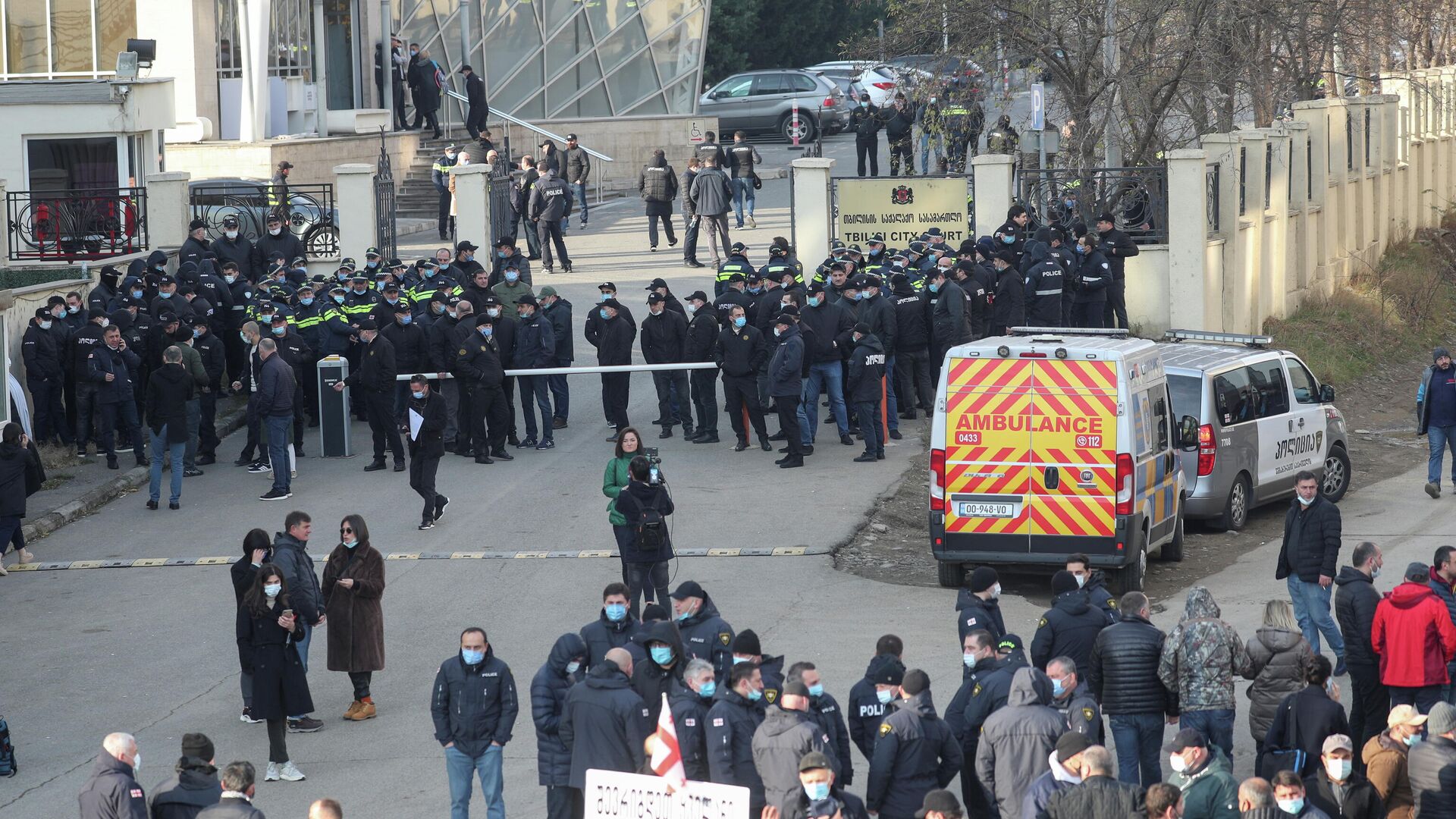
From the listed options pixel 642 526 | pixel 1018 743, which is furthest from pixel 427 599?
pixel 1018 743

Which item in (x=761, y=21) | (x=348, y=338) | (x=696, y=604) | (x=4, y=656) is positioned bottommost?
(x=4, y=656)

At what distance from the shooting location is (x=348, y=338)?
2091 centimetres

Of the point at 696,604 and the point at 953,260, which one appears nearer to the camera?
the point at 696,604

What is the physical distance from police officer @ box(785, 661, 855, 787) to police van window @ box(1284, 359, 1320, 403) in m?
10.9

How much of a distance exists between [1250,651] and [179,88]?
2827 cm

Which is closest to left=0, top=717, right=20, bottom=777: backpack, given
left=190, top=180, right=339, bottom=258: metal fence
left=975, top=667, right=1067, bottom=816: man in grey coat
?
left=975, top=667, right=1067, bottom=816: man in grey coat

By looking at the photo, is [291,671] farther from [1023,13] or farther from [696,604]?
[1023,13]

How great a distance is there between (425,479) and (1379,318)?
22.1m

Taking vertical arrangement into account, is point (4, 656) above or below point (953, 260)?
below

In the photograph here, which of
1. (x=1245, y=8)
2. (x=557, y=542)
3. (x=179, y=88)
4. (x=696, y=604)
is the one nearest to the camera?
(x=696, y=604)

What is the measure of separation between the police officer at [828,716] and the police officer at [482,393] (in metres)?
10.6

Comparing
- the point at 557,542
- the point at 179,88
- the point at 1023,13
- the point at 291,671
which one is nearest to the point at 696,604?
the point at 291,671

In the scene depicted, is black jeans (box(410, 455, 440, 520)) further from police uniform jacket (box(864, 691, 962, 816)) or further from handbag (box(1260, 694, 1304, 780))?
handbag (box(1260, 694, 1304, 780))

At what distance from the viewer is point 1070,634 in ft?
36.4
